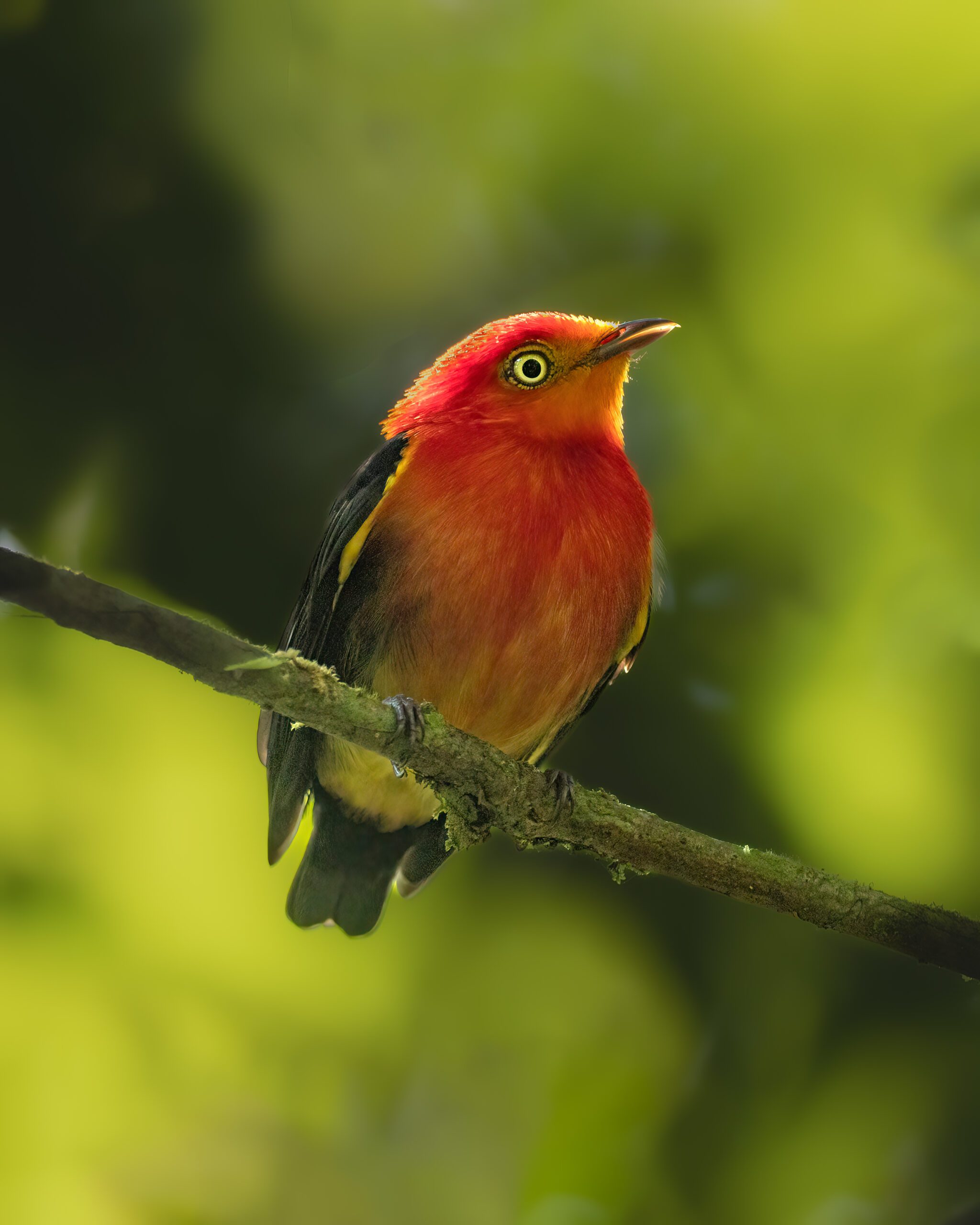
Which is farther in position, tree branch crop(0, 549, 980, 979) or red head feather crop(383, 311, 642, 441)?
red head feather crop(383, 311, 642, 441)

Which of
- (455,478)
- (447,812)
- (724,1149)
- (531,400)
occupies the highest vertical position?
(531,400)

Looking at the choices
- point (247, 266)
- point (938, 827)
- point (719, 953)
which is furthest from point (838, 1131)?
point (247, 266)

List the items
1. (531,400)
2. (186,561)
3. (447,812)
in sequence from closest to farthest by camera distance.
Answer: (447,812) < (531,400) < (186,561)

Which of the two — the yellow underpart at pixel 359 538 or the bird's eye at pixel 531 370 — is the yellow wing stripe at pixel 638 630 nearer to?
the bird's eye at pixel 531 370

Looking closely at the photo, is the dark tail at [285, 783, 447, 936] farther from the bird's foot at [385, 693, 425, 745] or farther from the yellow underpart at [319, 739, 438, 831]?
the bird's foot at [385, 693, 425, 745]

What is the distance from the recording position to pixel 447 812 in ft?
9.75

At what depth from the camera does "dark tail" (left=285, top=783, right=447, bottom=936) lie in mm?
3826

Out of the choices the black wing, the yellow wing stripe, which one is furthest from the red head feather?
the yellow wing stripe

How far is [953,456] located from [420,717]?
6.97 ft

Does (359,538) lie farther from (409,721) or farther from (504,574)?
(409,721)

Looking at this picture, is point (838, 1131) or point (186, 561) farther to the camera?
point (186, 561)

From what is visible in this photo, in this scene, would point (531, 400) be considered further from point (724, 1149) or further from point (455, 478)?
point (724, 1149)

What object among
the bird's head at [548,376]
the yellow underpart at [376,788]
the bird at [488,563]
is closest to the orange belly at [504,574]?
the bird at [488,563]

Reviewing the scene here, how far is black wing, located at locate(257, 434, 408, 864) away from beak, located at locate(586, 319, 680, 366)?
0.65 meters
